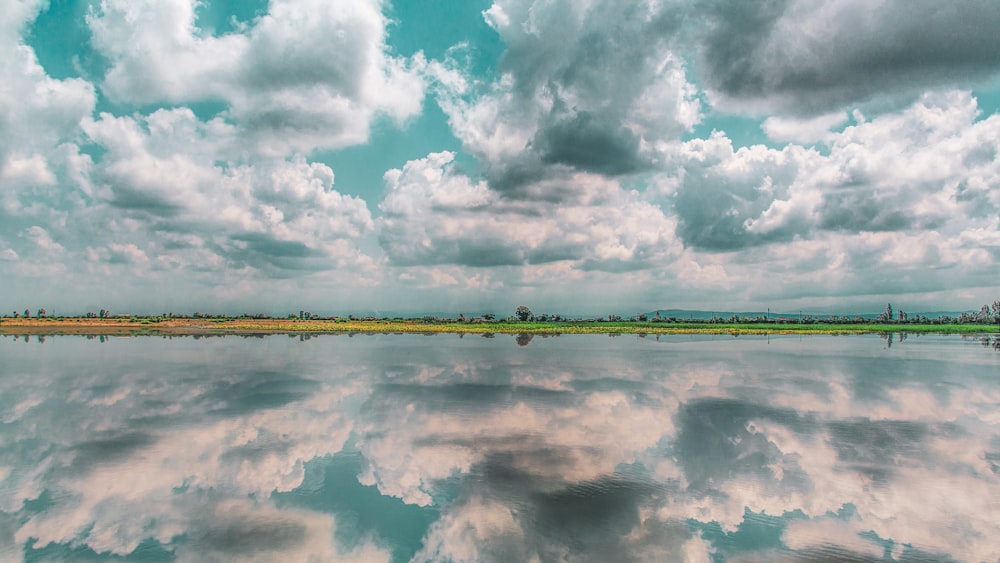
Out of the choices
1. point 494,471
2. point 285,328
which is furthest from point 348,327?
point 494,471

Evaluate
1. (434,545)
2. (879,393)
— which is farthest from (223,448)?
(879,393)

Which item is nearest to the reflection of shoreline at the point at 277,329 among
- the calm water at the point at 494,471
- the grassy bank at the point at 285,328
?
the grassy bank at the point at 285,328

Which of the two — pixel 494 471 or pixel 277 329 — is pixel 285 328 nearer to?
pixel 277 329

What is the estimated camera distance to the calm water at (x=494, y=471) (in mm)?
10602

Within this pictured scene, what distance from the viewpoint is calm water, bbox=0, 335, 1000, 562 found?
417 inches

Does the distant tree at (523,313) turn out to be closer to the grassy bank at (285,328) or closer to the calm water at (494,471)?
the grassy bank at (285,328)

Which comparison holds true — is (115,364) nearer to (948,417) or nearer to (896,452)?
(896,452)

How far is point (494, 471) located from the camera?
14711 mm

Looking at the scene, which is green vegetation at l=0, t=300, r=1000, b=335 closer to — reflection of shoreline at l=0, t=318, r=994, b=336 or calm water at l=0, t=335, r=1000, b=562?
reflection of shoreline at l=0, t=318, r=994, b=336

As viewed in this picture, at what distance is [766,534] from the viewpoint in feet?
36.4

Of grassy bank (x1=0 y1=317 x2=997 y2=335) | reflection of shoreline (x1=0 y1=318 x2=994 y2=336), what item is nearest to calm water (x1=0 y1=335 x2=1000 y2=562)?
reflection of shoreline (x1=0 y1=318 x2=994 y2=336)

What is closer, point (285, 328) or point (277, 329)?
point (277, 329)

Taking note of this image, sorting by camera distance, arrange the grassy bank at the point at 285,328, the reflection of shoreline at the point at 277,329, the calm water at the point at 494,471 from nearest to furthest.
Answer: the calm water at the point at 494,471 < the reflection of shoreline at the point at 277,329 < the grassy bank at the point at 285,328

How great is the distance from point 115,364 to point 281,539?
40.4m
